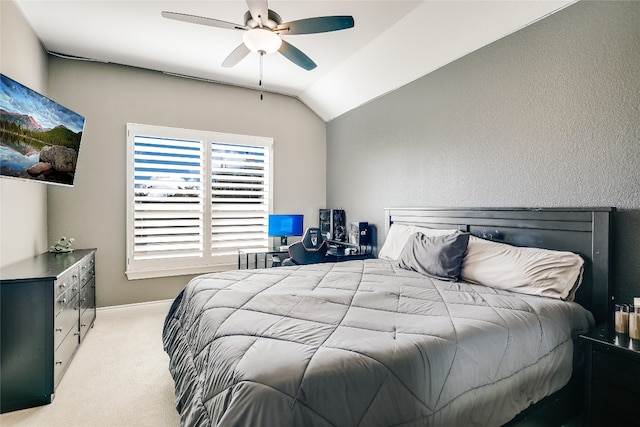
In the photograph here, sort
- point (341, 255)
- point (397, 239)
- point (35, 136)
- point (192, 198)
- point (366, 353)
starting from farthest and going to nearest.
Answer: point (192, 198) < point (341, 255) < point (397, 239) < point (35, 136) < point (366, 353)

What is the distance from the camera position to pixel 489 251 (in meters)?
2.43

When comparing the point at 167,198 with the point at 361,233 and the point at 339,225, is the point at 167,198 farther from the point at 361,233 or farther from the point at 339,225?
the point at 361,233

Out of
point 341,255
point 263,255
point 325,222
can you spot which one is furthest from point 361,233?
point 263,255

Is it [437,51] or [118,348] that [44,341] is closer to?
[118,348]

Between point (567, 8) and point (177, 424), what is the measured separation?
12.4ft

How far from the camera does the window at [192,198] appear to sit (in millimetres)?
3984

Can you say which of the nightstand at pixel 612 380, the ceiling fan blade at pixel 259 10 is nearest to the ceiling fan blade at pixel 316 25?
the ceiling fan blade at pixel 259 10

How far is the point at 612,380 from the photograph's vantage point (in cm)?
159

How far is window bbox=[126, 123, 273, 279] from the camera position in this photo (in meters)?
3.98

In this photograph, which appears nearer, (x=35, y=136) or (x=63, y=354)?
(x=63, y=354)

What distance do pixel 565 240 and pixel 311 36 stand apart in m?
2.87

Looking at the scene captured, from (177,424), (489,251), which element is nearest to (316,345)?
(177,424)

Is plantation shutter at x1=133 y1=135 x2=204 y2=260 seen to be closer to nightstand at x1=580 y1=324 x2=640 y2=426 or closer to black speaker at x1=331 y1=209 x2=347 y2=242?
black speaker at x1=331 y1=209 x2=347 y2=242

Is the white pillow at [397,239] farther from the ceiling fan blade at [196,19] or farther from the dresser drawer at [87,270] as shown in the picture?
the dresser drawer at [87,270]
